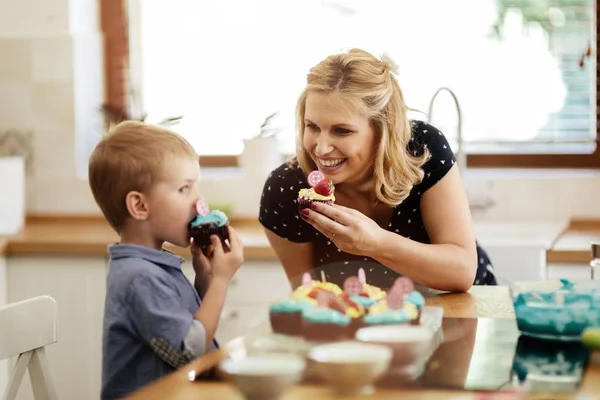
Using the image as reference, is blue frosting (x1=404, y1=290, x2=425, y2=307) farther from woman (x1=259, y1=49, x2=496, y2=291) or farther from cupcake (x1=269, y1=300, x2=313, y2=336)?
woman (x1=259, y1=49, x2=496, y2=291)

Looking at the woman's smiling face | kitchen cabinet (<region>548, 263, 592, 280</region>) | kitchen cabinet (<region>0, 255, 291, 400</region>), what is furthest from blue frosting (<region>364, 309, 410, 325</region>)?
kitchen cabinet (<region>0, 255, 291, 400</region>)

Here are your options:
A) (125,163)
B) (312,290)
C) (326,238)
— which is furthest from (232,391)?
(326,238)

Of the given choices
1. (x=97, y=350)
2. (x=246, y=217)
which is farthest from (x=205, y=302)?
(x=246, y=217)

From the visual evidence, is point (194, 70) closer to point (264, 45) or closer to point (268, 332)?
point (264, 45)

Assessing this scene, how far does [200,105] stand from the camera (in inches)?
135

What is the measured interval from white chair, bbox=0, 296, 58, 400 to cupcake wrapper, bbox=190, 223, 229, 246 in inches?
12.8

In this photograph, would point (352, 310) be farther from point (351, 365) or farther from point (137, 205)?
point (137, 205)

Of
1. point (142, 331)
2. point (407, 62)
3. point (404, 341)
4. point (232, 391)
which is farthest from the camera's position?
point (407, 62)

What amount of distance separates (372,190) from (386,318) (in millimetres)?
759

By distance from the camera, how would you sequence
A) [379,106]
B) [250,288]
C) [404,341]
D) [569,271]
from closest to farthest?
1. [404,341]
2. [379,106]
3. [569,271]
4. [250,288]

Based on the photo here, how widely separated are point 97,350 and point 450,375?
6.55 feet

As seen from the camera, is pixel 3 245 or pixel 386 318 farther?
pixel 3 245

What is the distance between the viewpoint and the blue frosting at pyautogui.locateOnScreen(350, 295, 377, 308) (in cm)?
128

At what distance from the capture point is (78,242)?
276 cm
